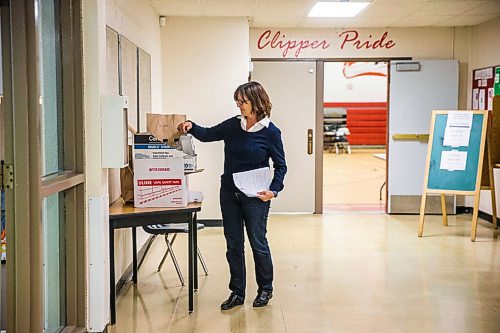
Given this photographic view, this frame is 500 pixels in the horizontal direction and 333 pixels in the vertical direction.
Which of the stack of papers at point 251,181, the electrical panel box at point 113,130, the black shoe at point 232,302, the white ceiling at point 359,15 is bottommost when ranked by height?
the black shoe at point 232,302

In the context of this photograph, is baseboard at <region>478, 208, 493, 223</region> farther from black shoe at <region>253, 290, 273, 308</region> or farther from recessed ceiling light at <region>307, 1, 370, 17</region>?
black shoe at <region>253, 290, 273, 308</region>

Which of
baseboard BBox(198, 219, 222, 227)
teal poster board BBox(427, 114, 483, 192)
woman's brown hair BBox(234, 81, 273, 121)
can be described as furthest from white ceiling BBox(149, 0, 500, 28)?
woman's brown hair BBox(234, 81, 273, 121)

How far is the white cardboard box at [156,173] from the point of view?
14.6 feet

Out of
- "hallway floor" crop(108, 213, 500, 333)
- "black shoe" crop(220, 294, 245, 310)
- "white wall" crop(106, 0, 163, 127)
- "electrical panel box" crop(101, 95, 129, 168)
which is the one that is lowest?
"hallway floor" crop(108, 213, 500, 333)

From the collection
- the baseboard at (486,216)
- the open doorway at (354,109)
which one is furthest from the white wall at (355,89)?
the baseboard at (486,216)

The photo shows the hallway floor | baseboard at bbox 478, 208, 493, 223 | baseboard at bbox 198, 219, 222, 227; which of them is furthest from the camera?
baseboard at bbox 478, 208, 493, 223

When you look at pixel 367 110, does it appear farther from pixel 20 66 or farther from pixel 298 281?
pixel 20 66

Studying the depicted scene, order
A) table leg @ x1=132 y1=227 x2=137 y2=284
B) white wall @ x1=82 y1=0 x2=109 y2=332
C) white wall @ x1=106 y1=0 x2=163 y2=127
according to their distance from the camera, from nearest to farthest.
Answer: white wall @ x1=82 y1=0 x2=109 y2=332 < white wall @ x1=106 y1=0 x2=163 y2=127 < table leg @ x1=132 y1=227 x2=137 y2=284

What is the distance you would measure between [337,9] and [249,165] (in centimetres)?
358

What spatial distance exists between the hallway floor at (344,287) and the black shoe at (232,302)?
5cm

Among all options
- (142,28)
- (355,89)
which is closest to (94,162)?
(142,28)

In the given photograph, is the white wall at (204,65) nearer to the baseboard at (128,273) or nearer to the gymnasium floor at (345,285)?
the gymnasium floor at (345,285)

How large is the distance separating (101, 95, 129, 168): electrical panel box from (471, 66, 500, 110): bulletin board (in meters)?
5.62

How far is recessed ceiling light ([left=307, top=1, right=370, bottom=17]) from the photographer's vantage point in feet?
23.4
